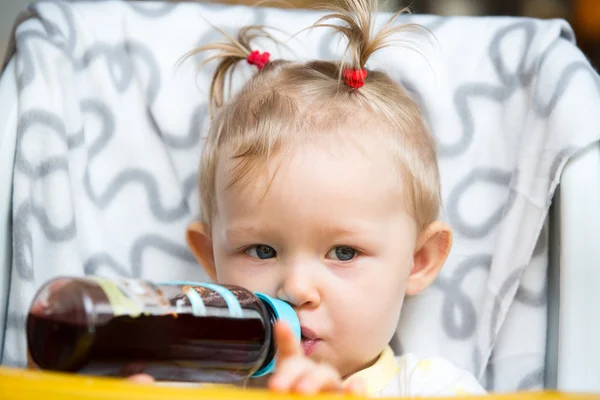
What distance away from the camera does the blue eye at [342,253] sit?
83cm

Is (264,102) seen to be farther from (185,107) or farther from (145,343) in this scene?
(145,343)

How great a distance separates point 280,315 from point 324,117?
0.77ft

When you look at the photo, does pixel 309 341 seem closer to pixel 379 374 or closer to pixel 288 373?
pixel 379 374

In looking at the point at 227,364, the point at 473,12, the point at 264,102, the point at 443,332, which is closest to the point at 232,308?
the point at 227,364

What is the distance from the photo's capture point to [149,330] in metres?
0.60

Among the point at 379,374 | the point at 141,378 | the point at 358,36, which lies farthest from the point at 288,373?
the point at 358,36

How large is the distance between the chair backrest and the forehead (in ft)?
0.78

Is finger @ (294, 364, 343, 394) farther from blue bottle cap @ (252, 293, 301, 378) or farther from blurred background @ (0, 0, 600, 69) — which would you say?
blurred background @ (0, 0, 600, 69)

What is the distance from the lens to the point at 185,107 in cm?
110

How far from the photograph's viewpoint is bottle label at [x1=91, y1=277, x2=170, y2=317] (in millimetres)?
576

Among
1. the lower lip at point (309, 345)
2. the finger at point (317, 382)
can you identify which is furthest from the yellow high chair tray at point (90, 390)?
the lower lip at point (309, 345)

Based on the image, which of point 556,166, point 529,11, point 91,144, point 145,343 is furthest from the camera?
point 529,11

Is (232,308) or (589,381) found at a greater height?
(232,308)

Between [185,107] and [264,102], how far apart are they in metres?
0.25
